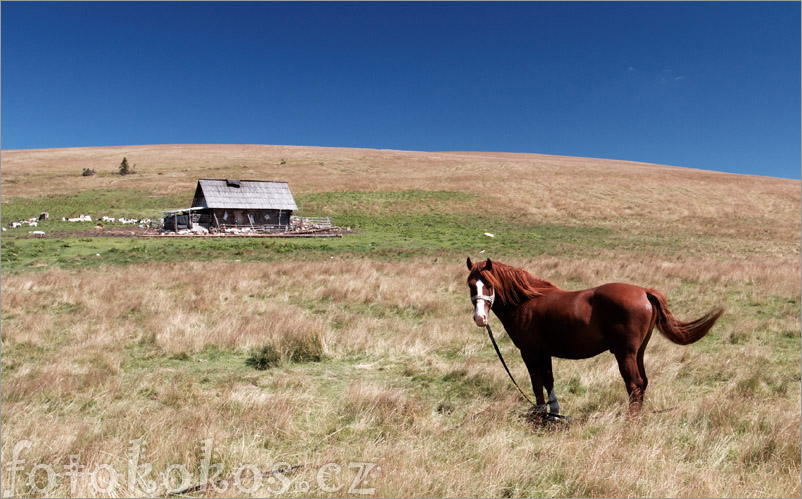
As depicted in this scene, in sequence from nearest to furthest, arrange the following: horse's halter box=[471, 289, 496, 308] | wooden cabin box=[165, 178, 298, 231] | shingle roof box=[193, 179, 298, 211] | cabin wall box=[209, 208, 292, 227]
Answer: horse's halter box=[471, 289, 496, 308]
wooden cabin box=[165, 178, 298, 231]
shingle roof box=[193, 179, 298, 211]
cabin wall box=[209, 208, 292, 227]

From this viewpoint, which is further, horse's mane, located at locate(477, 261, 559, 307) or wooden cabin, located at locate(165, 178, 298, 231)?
wooden cabin, located at locate(165, 178, 298, 231)

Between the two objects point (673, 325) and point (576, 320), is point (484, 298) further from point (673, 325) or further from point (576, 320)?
point (673, 325)

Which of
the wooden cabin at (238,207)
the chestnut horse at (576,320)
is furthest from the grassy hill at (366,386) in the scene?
the wooden cabin at (238,207)

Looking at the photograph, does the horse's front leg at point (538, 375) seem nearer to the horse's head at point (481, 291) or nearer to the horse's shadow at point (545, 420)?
the horse's shadow at point (545, 420)

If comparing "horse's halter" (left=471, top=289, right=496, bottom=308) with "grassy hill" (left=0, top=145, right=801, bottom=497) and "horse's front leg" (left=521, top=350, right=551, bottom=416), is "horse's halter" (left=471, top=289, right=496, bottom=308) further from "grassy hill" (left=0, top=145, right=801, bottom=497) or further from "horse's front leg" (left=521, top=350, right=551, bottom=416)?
"grassy hill" (left=0, top=145, right=801, bottom=497)

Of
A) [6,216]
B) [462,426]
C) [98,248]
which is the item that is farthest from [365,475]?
[6,216]

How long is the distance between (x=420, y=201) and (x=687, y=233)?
1160 inches

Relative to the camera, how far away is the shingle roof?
124 feet

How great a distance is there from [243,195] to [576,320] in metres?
40.0

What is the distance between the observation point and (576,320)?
161 inches

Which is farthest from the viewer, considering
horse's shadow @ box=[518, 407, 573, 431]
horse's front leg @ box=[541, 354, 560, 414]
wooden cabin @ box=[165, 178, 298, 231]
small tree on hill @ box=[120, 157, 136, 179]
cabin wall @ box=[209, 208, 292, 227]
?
small tree on hill @ box=[120, 157, 136, 179]

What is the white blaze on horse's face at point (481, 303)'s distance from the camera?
4.01m

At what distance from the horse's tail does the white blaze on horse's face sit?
1.61m

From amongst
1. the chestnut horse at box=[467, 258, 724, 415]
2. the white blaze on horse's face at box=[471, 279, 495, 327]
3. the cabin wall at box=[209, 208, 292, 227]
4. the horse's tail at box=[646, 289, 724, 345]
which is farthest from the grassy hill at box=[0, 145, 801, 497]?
the cabin wall at box=[209, 208, 292, 227]
